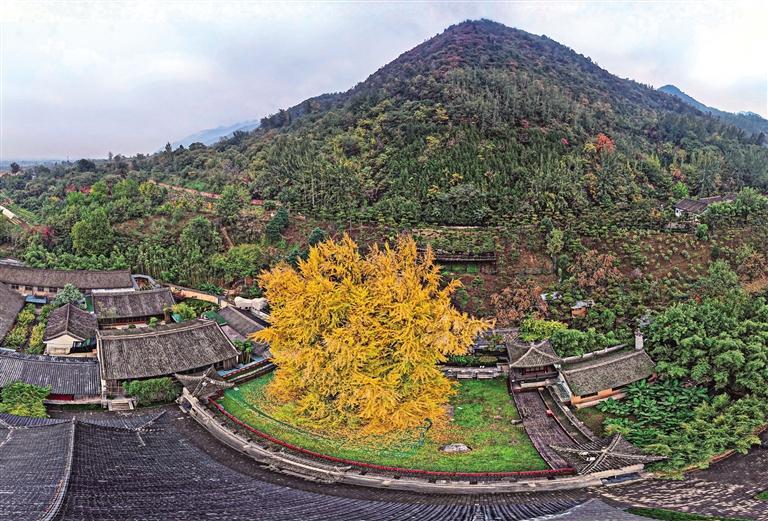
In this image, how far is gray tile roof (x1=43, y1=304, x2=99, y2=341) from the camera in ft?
96.1

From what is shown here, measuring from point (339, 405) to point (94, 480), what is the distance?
28.3 ft

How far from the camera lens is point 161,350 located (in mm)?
25516

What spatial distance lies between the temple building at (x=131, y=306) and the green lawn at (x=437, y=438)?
41.1 ft

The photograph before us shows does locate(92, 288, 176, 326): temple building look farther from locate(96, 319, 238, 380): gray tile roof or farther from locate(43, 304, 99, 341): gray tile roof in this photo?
locate(96, 319, 238, 380): gray tile roof

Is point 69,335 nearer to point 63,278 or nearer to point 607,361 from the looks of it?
point 63,278

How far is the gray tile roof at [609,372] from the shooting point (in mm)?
22750

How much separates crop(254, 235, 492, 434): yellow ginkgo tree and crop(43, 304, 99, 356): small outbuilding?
547 inches

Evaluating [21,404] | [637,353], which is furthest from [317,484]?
[637,353]

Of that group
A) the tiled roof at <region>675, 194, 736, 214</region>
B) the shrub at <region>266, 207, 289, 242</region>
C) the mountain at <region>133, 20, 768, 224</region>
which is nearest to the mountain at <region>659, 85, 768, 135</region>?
the mountain at <region>133, 20, 768, 224</region>

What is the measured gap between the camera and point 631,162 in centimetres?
4947

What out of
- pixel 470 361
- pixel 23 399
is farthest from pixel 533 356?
pixel 23 399

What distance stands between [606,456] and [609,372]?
617 centimetres

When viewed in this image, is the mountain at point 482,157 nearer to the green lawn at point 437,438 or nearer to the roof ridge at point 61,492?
the green lawn at point 437,438

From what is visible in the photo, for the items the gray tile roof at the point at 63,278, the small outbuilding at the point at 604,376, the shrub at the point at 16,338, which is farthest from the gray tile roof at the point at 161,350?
the small outbuilding at the point at 604,376
